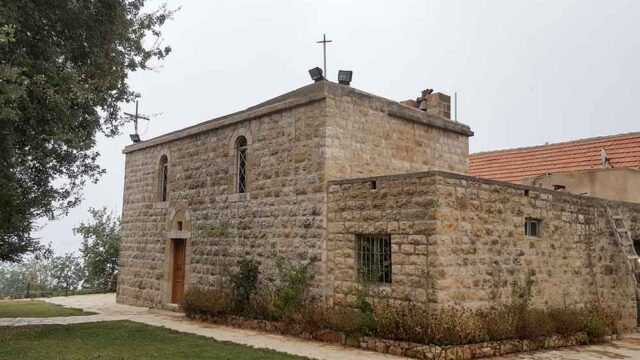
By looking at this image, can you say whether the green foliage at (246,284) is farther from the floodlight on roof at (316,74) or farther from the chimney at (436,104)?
the chimney at (436,104)

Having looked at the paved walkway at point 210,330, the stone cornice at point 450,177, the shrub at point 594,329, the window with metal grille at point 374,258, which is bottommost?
the paved walkway at point 210,330

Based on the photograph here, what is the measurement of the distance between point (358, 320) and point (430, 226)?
215 centimetres

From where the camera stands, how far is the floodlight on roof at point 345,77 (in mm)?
12508

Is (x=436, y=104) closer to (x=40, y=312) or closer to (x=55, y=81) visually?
(x=55, y=81)

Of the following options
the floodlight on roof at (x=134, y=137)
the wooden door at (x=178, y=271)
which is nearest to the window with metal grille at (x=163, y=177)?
the wooden door at (x=178, y=271)

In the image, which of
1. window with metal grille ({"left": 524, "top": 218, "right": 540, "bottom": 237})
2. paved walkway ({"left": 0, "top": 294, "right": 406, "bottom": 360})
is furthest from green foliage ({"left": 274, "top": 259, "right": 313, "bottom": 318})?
window with metal grille ({"left": 524, "top": 218, "right": 540, "bottom": 237})

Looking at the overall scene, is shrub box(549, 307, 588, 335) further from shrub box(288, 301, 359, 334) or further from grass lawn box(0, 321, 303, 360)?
grass lawn box(0, 321, 303, 360)

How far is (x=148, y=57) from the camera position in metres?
11.7

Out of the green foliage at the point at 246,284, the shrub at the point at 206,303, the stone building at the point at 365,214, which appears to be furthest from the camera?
the shrub at the point at 206,303

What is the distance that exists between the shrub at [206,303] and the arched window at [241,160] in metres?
2.64

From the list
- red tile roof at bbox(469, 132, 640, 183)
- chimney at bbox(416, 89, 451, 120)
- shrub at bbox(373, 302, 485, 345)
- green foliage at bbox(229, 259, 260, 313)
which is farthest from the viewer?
red tile roof at bbox(469, 132, 640, 183)

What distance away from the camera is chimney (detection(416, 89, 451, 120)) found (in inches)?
599

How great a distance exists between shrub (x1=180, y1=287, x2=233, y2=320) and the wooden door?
1662 mm

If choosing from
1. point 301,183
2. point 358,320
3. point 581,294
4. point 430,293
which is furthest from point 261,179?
point 581,294
